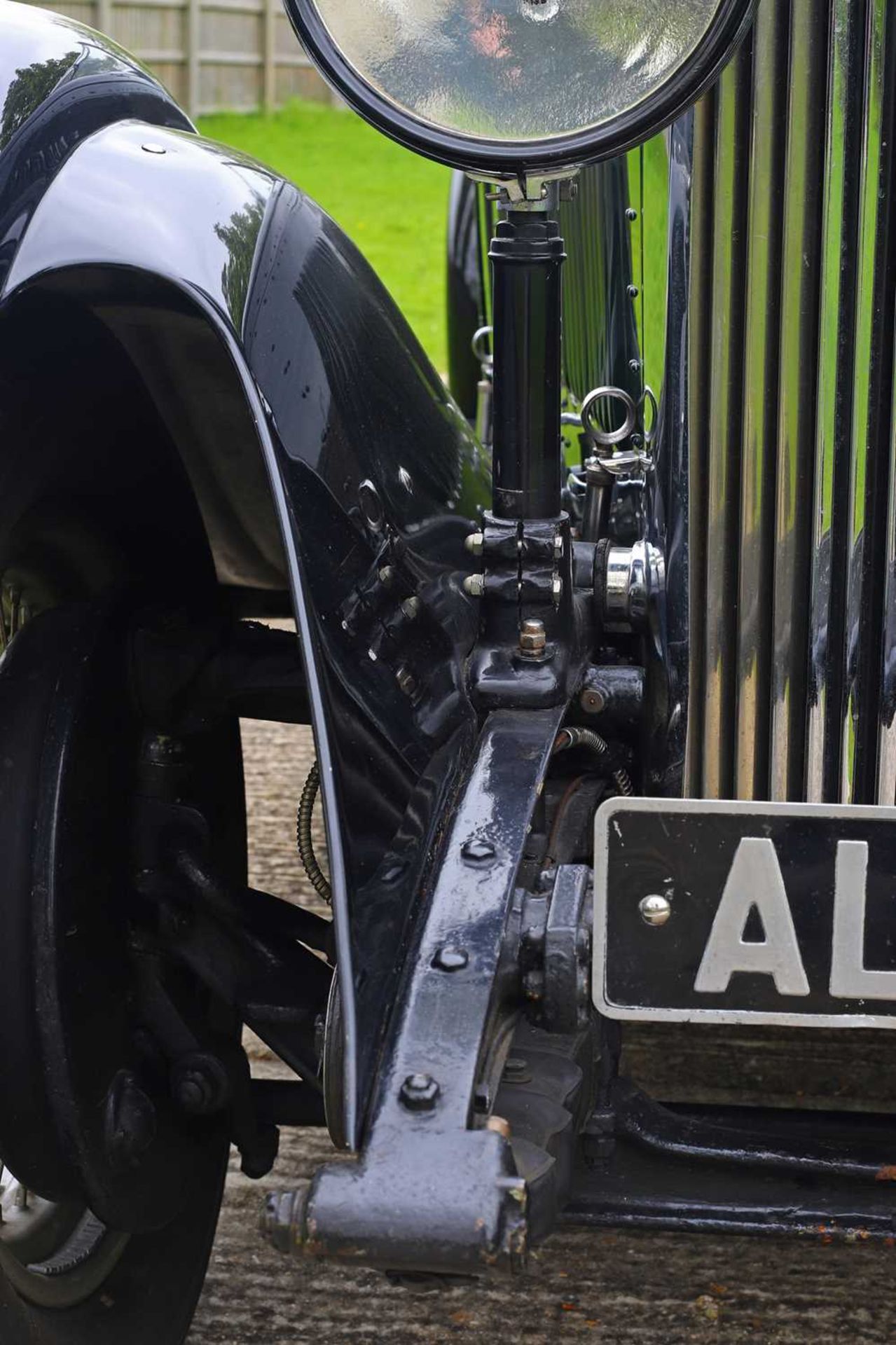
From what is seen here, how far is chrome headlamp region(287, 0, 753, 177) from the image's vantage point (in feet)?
3.84

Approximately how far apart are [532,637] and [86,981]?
0.51 meters

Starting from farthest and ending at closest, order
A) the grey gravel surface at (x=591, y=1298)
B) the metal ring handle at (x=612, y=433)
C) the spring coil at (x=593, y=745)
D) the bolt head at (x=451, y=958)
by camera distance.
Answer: the grey gravel surface at (x=591, y=1298) → the metal ring handle at (x=612, y=433) → the spring coil at (x=593, y=745) → the bolt head at (x=451, y=958)

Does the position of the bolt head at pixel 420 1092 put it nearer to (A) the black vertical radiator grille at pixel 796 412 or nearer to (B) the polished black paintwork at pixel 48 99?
(A) the black vertical radiator grille at pixel 796 412

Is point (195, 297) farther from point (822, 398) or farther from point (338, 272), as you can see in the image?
point (822, 398)

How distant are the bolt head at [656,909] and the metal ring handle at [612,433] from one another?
0.52 m

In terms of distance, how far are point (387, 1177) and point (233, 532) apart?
0.73 metres

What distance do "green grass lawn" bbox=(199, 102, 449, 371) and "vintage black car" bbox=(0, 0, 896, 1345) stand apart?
23.2ft

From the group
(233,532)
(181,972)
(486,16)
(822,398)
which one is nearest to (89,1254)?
(181,972)

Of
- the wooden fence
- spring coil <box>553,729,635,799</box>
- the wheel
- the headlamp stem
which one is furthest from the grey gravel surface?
the wooden fence

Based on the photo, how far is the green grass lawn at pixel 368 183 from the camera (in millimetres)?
9898

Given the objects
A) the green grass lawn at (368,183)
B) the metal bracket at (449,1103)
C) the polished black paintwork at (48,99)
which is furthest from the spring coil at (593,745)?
the green grass lawn at (368,183)

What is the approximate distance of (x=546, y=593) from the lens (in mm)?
1363

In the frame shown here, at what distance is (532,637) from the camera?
1.36 m

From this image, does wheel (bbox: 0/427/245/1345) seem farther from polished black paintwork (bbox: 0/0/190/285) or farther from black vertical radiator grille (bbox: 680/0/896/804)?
black vertical radiator grille (bbox: 680/0/896/804)
